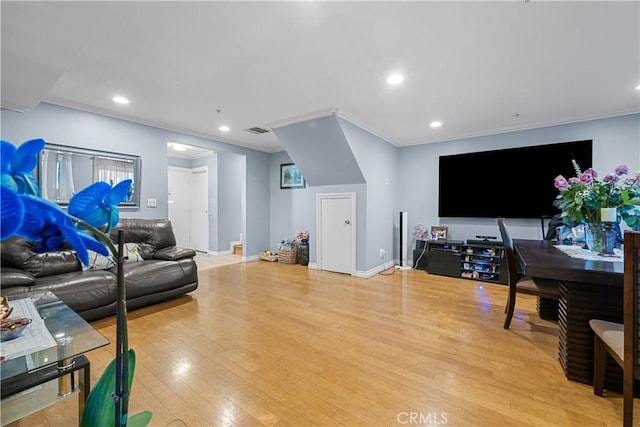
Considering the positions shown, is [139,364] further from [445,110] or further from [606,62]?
[606,62]

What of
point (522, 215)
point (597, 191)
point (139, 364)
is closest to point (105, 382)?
point (139, 364)

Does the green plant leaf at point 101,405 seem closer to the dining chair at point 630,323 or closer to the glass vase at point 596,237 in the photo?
the dining chair at point 630,323

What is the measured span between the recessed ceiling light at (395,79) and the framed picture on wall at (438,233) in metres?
2.93

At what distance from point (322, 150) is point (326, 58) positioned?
1.88 meters

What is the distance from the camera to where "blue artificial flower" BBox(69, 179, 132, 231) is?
50 cm

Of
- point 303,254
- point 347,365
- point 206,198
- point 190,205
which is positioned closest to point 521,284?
point 347,365

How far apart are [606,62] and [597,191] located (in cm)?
125

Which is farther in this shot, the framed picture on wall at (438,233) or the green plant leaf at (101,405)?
the framed picture on wall at (438,233)

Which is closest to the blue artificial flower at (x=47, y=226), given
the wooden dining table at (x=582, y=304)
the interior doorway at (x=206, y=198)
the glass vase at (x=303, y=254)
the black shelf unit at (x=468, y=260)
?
the wooden dining table at (x=582, y=304)

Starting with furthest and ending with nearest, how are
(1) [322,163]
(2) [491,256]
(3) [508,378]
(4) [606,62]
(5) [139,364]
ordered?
(1) [322,163], (2) [491,256], (4) [606,62], (5) [139,364], (3) [508,378]

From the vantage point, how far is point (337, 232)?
4.71 metres

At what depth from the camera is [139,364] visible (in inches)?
77.4

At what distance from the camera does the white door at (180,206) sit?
6770 millimetres

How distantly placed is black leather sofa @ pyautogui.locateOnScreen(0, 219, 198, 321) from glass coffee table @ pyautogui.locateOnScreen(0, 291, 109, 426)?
2.32 ft
